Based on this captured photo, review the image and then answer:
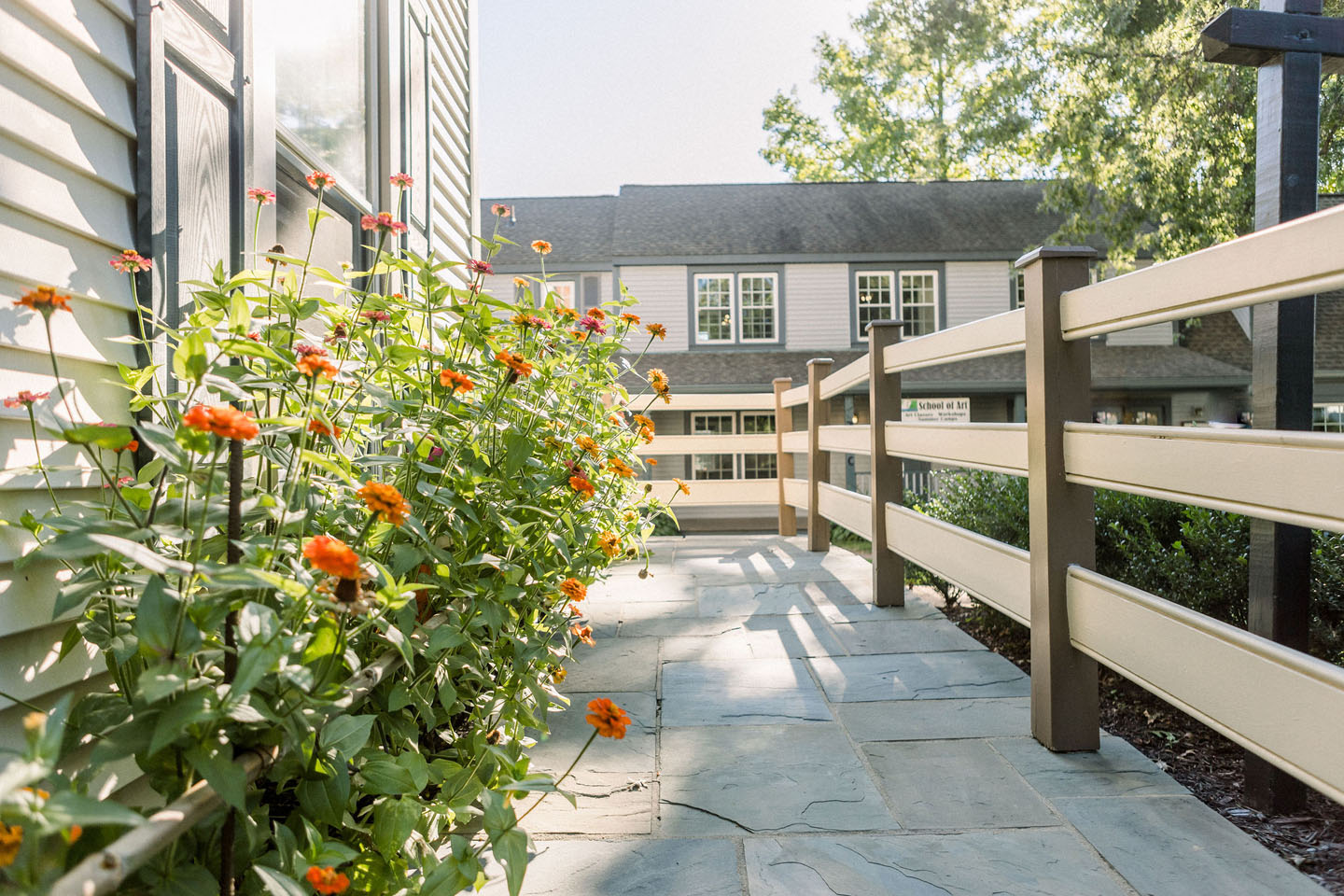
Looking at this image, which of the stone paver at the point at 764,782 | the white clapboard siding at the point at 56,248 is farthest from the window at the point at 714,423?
the white clapboard siding at the point at 56,248

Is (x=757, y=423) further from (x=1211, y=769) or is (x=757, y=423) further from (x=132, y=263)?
(x=132, y=263)

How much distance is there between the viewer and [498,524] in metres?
1.90

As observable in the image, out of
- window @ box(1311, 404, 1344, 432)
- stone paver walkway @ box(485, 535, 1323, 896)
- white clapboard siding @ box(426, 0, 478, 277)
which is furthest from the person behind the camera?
window @ box(1311, 404, 1344, 432)

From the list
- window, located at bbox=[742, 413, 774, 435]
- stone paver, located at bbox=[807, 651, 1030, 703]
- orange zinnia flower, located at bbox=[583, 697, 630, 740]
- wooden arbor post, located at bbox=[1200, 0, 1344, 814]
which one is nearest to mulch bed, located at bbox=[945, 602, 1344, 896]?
wooden arbor post, located at bbox=[1200, 0, 1344, 814]

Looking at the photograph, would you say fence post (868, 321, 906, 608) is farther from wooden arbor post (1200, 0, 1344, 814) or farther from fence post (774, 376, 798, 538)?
fence post (774, 376, 798, 538)

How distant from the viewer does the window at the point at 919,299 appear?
16078mm

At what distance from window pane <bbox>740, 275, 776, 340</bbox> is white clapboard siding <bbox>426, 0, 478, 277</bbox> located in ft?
33.6

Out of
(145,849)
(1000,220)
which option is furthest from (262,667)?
(1000,220)

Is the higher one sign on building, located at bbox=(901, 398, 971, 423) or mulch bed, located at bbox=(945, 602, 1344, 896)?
sign on building, located at bbox=(901, 398, 971, 423)

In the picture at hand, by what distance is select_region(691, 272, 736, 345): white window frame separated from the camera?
16.0 metres

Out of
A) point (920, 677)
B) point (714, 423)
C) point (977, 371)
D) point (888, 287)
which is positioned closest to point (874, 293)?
point (888, 287)

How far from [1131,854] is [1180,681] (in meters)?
0.37

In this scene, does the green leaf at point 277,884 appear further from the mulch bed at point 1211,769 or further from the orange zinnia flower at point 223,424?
the mulch bed at point 1211,769

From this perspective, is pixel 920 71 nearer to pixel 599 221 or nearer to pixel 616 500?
pixel 599 221
